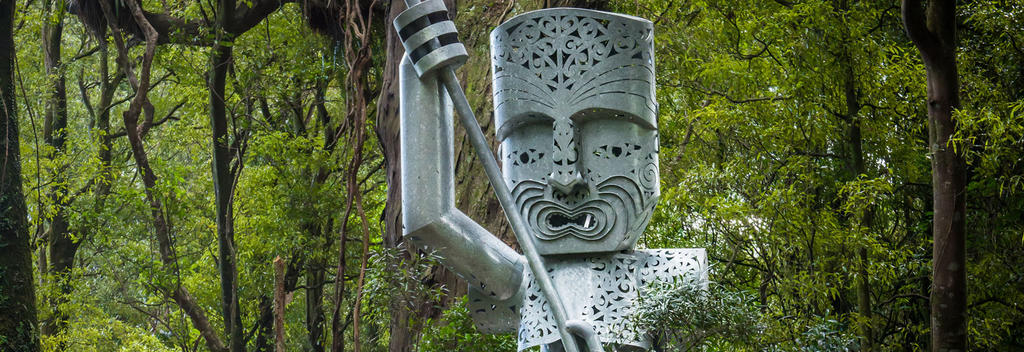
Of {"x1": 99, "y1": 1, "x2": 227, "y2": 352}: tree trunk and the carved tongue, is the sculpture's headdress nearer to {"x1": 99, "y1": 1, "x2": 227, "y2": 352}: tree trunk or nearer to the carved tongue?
the carved tongue

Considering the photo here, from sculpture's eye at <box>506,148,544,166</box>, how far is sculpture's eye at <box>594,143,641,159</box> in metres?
0.18

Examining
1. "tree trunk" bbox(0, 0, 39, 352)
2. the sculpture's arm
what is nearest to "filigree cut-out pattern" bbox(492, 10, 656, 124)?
the sculpture's arm

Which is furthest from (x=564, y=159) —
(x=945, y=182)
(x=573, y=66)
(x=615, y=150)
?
(x=945, y=182)

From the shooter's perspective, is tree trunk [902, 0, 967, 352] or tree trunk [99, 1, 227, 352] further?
tree trunk [99, 1, 227, 352]

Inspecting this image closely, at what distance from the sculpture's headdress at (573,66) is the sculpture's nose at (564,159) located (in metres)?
0.05

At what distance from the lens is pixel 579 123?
124 inches

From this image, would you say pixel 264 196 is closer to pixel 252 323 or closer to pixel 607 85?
pixel 252 323

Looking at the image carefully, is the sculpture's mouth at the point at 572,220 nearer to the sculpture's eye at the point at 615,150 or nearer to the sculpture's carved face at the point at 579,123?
the sculpture's carved face at the point at 579,123

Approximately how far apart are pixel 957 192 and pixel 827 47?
1672mm

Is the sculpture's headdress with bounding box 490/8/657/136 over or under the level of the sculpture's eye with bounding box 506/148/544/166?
over

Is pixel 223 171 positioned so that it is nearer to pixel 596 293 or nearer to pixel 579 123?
pixel 579 123

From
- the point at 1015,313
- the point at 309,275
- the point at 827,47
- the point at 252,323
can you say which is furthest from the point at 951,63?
the point at 252,323

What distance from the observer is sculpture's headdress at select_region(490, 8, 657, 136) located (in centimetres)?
309

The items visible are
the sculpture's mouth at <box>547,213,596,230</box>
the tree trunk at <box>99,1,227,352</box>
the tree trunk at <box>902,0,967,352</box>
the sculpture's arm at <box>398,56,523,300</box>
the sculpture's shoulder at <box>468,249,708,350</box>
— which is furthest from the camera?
the tree trunk at <box>99,1,227,352</box>
